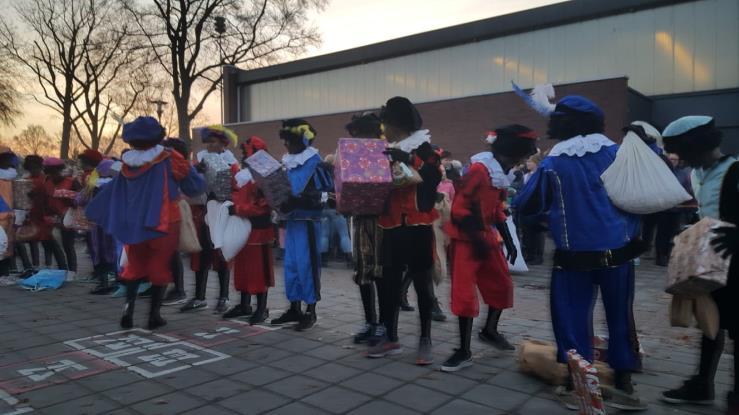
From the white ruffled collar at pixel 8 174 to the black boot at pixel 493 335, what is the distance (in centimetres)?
766

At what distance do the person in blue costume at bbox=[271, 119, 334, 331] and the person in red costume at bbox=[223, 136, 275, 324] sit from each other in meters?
0.36

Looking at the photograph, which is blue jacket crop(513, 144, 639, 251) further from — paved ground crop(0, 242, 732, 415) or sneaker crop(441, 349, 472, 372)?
sneaker crop(441, 349, 472, 372)

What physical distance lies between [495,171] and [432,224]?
687 mm

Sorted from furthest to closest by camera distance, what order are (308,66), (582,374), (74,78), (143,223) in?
(74,78), (308,66), (143,223), (582,374)

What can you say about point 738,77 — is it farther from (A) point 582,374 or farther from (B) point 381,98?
(A) point 582,374

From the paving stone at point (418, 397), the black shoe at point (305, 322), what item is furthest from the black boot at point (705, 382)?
the black shoe at point (305, 322)

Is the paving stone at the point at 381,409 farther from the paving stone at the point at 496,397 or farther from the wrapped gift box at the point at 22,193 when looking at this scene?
the wrapped gift box at the point at 22,193

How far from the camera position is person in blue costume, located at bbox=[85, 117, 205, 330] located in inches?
204

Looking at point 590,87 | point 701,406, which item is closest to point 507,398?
point 701,406

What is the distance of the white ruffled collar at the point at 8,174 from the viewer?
813 centimetres

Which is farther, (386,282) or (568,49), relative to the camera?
(568,49)

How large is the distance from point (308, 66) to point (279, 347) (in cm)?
2465

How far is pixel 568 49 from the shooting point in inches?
763

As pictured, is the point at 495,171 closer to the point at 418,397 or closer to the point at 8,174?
the point at 418,397
